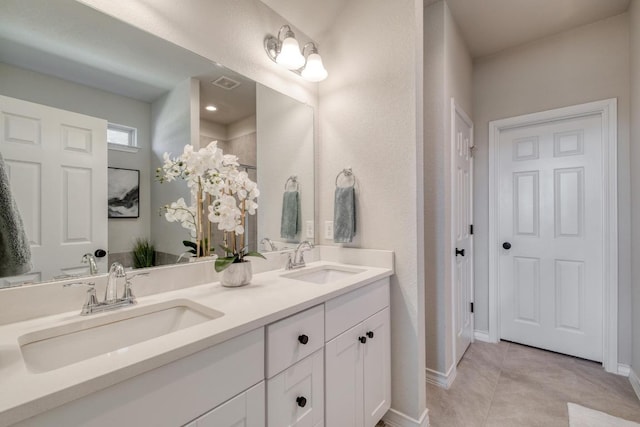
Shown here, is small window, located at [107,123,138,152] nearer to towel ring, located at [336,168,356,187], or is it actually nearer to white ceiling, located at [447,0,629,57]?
towel ring, located at [336,168,356,187]

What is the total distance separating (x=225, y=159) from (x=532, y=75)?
265 cm

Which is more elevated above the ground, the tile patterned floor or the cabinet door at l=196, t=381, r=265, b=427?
the cabinet door at l=196, t=381, r=265, b=427

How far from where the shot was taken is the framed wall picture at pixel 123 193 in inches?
42.9

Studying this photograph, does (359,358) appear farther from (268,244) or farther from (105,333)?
(105,333)

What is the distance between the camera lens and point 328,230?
1.89 m

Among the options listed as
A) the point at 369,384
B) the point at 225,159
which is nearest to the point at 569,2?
the point at 225,159

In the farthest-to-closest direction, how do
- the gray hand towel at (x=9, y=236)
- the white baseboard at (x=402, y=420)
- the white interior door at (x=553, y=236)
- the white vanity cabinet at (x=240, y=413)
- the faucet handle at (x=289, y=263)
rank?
1. the white interior door at (x=553, y=236)
2. the faucet handle at (x=289, y=263)
3. the white baseboard at (x=402, y=420)
4. the white vanity cabinet at (x=240, y=413)
5. the gray hand towel at (x=9, y=236)

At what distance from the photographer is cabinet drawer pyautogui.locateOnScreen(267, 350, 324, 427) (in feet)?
3.00

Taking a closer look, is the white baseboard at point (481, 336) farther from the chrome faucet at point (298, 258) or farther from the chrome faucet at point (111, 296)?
the chrome faucet at point (111, 296)

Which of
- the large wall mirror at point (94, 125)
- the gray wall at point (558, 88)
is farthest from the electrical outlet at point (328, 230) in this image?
the gray wall at point (558, 88)

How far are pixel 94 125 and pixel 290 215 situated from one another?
105 centimetres

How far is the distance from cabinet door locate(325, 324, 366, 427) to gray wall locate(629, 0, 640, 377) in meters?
1.93

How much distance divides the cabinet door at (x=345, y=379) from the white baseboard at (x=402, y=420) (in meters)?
0.35

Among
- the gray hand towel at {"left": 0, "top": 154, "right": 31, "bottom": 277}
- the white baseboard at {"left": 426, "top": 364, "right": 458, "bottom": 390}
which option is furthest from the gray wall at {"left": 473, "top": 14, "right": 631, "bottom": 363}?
the gray hand towel at {"left": 0, "top": 154, "right": 31, "bottom": 277}
